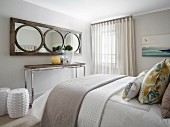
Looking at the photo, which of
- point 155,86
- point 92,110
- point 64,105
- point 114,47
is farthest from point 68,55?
point 155,86

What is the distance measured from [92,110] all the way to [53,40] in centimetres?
254

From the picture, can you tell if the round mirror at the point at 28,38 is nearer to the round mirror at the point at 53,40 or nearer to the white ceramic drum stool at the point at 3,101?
the round mirror at the point at 53,40

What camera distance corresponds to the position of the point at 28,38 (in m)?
2.90

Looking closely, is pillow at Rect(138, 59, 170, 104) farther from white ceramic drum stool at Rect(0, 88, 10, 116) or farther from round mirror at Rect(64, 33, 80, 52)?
round mirror at Rect(64, 33, 80, 52)

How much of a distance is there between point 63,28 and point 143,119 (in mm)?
3155

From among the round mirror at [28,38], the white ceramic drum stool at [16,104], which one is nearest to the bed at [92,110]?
the white ceramic drum stool at [16,104]

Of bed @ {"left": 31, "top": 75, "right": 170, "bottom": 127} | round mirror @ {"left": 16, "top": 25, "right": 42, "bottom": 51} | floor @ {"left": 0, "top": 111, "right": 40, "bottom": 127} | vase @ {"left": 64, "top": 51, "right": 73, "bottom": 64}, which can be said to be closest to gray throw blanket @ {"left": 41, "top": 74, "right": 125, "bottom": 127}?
bed @ {"left": 31, "top": 75, "right": 170, "bottom": 127}

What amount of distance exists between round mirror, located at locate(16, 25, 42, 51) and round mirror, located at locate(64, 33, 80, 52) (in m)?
0.84

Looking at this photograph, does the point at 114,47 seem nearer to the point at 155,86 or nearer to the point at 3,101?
the point at 155,86

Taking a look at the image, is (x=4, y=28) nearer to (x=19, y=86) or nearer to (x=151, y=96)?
(x=19, y=86)

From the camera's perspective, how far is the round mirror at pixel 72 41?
376 cm

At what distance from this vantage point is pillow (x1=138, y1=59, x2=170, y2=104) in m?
1.19

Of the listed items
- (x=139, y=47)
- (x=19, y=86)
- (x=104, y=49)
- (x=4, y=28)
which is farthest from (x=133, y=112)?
(x=104, y=49)

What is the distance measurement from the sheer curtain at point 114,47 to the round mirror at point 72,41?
0.72m
